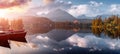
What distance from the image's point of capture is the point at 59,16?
7.28 ft

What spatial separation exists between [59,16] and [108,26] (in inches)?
18.2

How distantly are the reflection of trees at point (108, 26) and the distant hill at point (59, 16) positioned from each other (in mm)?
215

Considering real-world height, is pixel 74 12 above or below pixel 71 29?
above

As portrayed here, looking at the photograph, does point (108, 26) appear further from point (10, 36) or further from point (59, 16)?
point (10, 36)

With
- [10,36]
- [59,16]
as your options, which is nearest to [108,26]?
[59,16]

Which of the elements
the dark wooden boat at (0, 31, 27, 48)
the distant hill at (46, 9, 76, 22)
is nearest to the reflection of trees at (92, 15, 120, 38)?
the distant hill at (46, 9, 76, 22)

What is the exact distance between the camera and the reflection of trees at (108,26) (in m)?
2.21

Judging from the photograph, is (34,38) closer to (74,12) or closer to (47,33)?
(47,33)

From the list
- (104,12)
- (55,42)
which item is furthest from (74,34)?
(104,12)

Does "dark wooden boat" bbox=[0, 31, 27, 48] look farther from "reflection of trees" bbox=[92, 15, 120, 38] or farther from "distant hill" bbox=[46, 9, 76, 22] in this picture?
"reflection of trees" bbox=[92, 15, 120, 38]

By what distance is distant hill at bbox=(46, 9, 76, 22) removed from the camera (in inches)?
86.5

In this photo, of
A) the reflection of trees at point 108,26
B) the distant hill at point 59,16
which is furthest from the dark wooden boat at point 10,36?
the reflection of trees at point 108,26

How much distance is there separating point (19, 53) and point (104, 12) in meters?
0.87

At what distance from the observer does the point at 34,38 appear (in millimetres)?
2232
